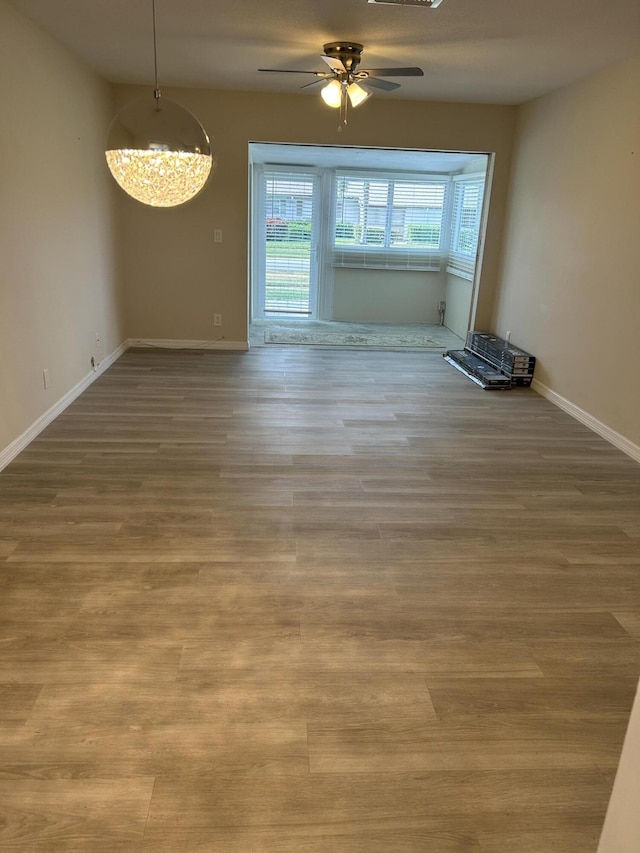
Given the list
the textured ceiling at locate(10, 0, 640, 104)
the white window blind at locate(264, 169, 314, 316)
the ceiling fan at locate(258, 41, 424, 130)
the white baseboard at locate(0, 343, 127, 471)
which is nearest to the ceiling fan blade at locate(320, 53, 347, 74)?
the ceiling fan at locate(258, 41, 424, 130)

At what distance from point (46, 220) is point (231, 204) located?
230 cm

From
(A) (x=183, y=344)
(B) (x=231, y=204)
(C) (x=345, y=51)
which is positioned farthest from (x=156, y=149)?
(A) (x=183, y=344)

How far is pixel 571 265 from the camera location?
15.8 feet

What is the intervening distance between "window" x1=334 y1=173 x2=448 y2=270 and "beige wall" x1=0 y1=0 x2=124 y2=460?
12.5 ft

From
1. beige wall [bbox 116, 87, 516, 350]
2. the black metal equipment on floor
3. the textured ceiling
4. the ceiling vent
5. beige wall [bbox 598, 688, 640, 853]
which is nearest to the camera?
beige wall [bbox 598, 688, 640, 853]

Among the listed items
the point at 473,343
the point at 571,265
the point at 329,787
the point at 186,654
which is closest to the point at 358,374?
the point at 473,343

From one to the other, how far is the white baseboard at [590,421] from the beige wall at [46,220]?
394 centimetres

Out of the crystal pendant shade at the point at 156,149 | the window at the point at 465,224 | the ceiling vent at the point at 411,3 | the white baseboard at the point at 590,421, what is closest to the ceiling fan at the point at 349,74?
the ceiling vent at the point at 411,3

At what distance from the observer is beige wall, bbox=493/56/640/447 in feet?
13.3

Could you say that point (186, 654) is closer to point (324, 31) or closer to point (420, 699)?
point (420, 699)

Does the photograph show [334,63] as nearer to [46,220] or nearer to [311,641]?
[46,220]

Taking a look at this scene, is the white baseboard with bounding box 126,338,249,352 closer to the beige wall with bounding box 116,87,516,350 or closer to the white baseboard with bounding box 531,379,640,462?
the beige wall with bounding box 116,87,516,350

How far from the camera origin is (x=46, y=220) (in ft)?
13.2

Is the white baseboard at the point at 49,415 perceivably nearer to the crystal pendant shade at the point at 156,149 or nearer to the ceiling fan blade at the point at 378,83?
the crystal pendant shade at the point at 156,149
